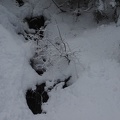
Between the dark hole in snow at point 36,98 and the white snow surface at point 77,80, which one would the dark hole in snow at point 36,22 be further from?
the dark hole in snow at point 36,98

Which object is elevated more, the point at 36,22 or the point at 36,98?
the point at 36,22

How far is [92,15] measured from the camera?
23.9 ft

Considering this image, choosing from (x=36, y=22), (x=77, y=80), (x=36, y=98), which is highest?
(x=77, y=80)

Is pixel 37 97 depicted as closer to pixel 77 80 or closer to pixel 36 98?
pixel 36 98

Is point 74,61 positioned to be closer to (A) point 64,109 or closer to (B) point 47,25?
(A) point 64,109

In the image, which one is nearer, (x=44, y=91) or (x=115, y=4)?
(x=44, y=91)

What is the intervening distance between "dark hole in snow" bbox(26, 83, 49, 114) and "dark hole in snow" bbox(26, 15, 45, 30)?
7.93 feet

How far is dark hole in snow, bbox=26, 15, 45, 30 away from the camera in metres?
7.24

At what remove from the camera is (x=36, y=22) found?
7348 millimetres

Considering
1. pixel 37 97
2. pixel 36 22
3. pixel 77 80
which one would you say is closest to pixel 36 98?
pixel 37 97

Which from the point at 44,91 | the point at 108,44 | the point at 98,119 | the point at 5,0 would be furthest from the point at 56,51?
the point at 5,0

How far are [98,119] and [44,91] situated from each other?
4.57 feet

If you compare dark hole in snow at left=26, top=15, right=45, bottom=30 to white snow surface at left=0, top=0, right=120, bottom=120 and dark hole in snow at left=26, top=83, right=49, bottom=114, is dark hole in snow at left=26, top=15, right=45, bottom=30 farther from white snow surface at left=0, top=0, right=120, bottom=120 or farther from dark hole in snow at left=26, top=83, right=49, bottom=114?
dark hole in snow at left=26, top=83, right=49, bottom=114

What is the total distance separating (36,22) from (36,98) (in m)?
2.87
